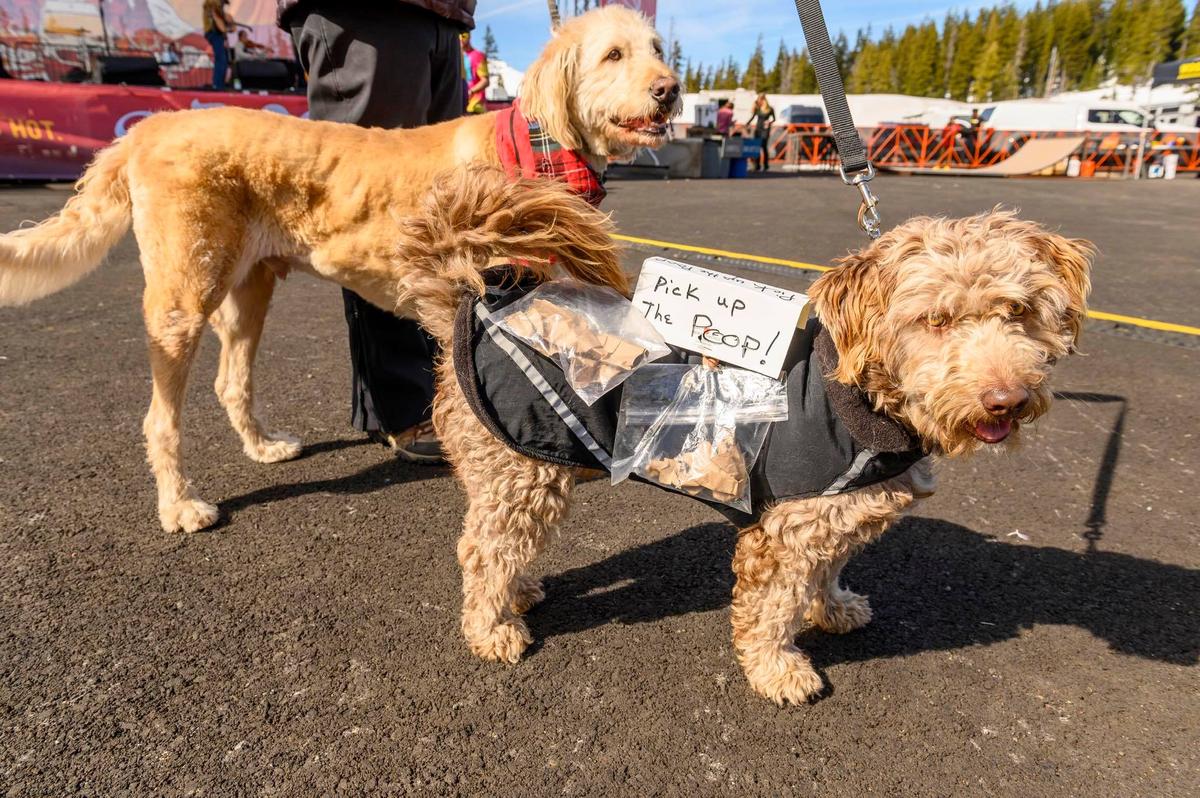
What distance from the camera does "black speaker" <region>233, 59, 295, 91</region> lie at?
51.4 feet

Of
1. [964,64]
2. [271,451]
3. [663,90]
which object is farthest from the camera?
[964,64]

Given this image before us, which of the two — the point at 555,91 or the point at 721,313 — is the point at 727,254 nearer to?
the point at 555,91

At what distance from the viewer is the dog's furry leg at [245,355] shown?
12.5 ft

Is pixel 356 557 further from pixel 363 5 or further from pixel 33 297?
pixel 363 5

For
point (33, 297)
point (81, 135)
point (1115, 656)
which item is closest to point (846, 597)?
point (1115, 656)

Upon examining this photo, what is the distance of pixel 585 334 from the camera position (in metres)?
2.28

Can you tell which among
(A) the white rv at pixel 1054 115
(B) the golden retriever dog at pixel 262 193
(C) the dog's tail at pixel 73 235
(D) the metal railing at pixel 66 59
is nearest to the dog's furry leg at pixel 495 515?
(B) the golden retriever dog at pixel 262 193

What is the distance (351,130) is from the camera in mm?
3346

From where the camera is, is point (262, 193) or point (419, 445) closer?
point (262, 193)

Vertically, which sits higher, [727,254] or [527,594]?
[727,254]

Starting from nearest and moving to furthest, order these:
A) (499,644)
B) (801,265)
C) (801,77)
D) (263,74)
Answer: (499,644)
(801,265)
(263,74)
(801,77)

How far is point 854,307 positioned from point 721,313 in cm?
41

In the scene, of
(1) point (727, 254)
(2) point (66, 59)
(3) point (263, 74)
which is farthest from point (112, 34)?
(1) point (727, 254)

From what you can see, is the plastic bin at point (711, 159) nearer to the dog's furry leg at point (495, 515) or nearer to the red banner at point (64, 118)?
the red banner at point (64, 118)
